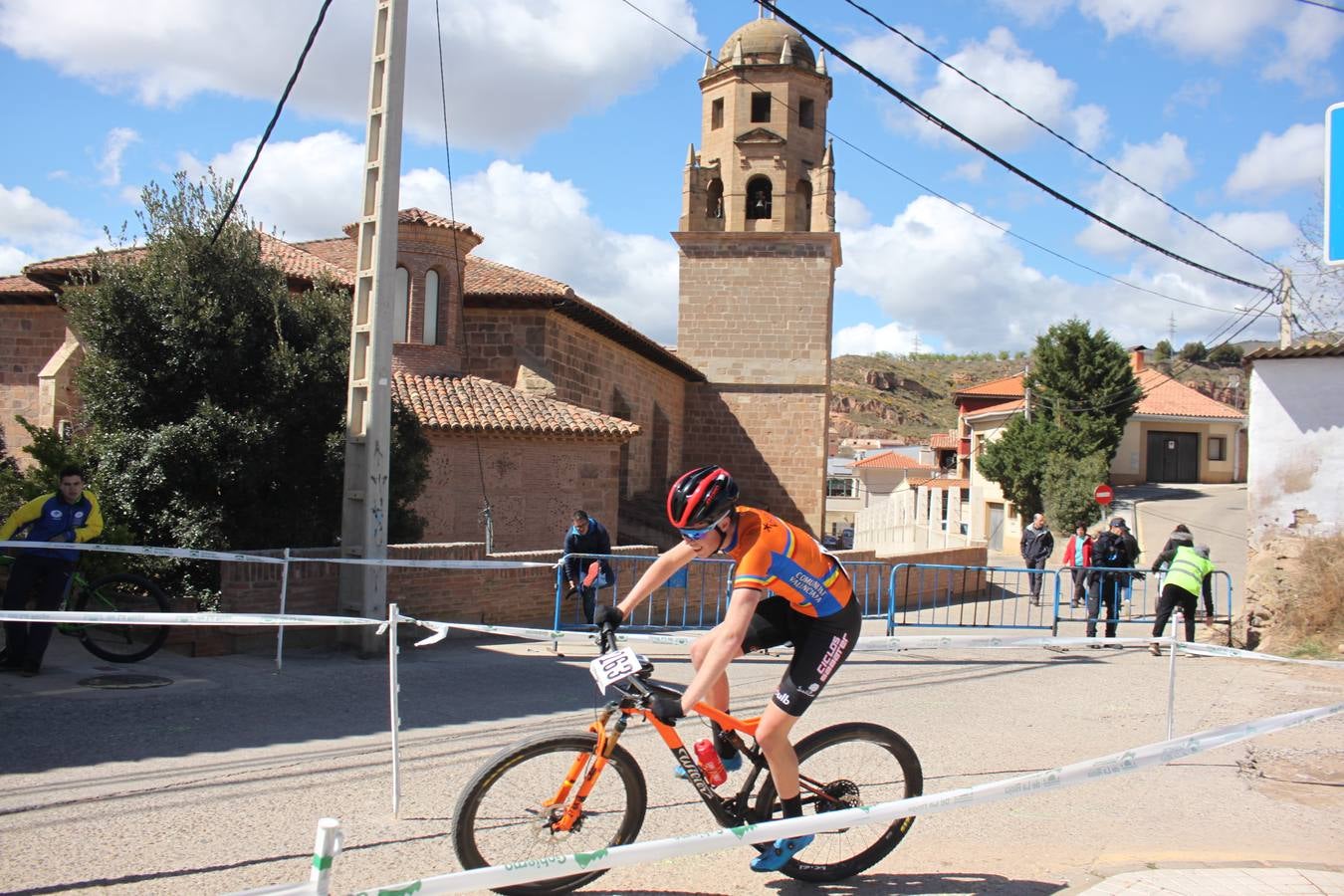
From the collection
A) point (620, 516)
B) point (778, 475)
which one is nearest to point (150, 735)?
point (620, 516)

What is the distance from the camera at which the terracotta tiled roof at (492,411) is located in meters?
18.7

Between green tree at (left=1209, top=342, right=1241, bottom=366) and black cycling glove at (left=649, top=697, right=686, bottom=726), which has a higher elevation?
green tree at (left=1209, top=342, right=1241, bottom=366)

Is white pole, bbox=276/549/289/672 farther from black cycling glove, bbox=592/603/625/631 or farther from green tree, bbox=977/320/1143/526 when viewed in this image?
green tree, bbox=977/320/1143/526

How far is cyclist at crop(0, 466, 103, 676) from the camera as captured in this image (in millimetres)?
7957

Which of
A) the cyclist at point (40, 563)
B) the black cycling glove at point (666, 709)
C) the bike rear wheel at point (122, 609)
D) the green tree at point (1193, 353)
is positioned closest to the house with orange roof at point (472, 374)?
the bike rear wheel at point (122, 609)

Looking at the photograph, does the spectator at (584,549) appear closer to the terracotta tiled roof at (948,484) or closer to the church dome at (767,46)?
the church dome at (767,46)

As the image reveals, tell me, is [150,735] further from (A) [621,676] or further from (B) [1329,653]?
(B) [1329,653]

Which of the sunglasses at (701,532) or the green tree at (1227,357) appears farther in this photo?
the green tree at (1227,357)

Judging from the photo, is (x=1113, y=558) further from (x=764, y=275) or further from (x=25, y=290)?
(x=25, y=290)

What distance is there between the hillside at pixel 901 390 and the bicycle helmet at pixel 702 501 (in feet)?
303

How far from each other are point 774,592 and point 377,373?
7.26 meters

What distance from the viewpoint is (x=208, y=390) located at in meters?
11.8

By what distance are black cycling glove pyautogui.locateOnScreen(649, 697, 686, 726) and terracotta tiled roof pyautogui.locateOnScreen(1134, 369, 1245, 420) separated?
1926 inches

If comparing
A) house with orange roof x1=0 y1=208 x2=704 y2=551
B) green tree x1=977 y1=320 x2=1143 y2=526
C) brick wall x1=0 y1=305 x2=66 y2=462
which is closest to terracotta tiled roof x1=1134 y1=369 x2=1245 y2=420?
green tree x1=977 y1=320 x2=1143 y2=526
